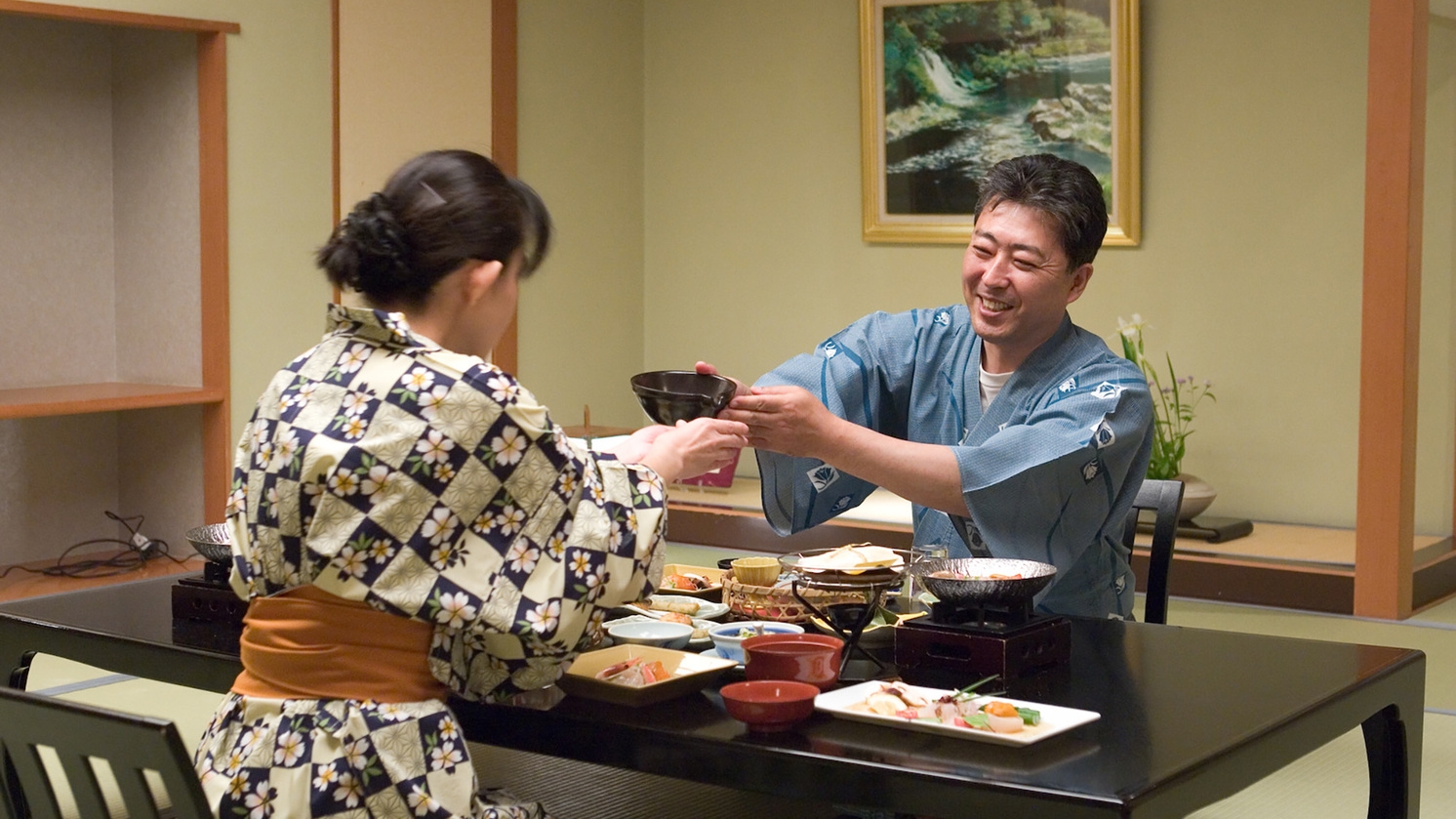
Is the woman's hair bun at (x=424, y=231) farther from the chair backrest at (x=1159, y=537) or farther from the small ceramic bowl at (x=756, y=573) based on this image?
the chair backrest at (x=1159, y=537)

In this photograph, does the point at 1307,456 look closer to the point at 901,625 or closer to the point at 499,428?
the point at 901,625

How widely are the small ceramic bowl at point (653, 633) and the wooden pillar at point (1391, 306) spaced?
3153 mm

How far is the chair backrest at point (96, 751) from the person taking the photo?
1.38 m

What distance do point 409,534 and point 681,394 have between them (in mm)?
676

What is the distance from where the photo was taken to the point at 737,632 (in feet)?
7.08

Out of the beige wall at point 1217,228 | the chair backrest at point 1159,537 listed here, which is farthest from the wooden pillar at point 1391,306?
the chair backrest at point 1159,537

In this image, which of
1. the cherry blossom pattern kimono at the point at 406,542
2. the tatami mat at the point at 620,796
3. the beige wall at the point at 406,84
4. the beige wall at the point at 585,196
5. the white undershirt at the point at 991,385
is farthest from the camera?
the beige wall at the point at 585,196

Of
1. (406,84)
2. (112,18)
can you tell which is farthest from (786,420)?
(406,84)

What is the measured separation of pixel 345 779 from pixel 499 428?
17.4 inches

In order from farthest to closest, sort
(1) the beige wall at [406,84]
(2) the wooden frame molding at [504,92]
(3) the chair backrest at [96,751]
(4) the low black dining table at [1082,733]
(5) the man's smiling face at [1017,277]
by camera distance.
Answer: (2) the wooden frame molding at [504,92] → (1) the beige wall at [406,84] → (5) the man's smiling face at [1017,277] → (4) the low black dining table at [1082,733] → (3) the chair backrest at [96,751]

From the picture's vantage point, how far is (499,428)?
1.74 metres

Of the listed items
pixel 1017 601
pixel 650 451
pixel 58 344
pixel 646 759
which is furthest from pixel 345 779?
pixel 58 344

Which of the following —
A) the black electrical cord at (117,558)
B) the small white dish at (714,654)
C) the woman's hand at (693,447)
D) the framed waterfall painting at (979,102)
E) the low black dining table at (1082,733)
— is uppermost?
the framed waterfall painting at (979,102)

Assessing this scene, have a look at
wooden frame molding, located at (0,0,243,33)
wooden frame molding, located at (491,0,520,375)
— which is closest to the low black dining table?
wooden frame molding, located at (0,0,243,33)
